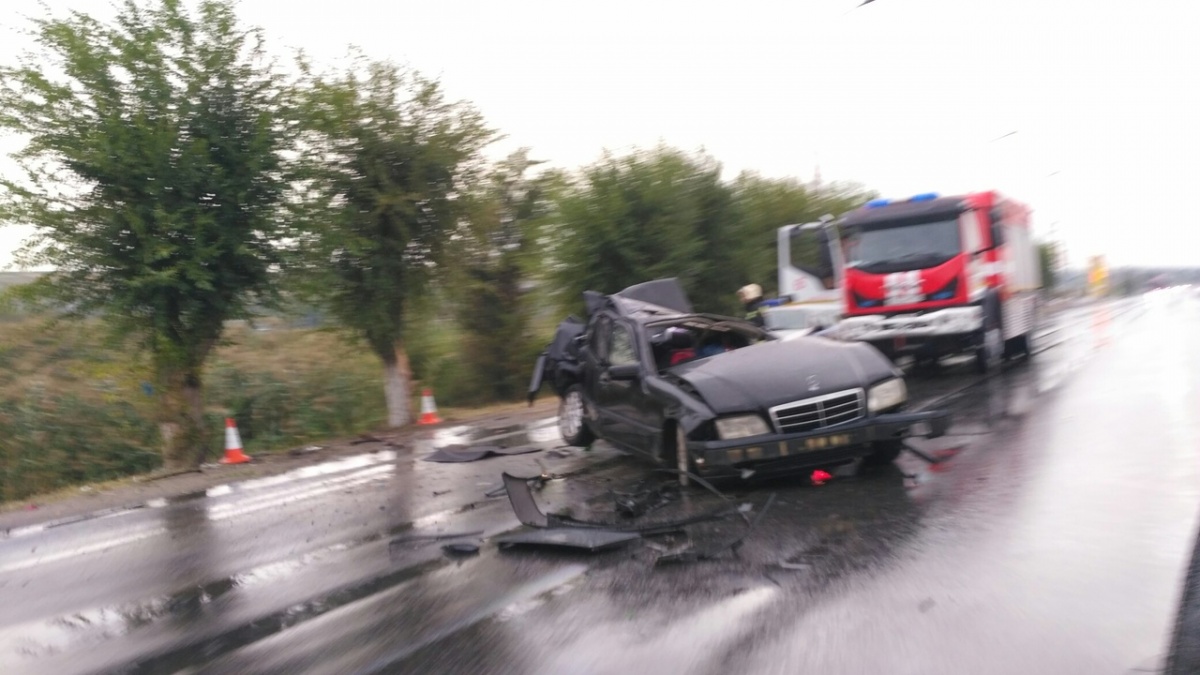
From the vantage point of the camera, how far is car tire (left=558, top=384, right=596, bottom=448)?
452 inches

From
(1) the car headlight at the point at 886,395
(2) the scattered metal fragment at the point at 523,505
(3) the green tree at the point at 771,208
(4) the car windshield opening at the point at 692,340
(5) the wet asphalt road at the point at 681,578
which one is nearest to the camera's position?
(5) the wet asphalt road at the point at 681,578

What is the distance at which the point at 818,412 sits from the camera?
799 centimetres

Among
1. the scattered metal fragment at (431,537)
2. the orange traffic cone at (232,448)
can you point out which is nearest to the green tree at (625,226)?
the orange traffic cone at (232,448)

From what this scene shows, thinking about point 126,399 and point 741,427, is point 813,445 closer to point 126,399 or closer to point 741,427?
point 741,427

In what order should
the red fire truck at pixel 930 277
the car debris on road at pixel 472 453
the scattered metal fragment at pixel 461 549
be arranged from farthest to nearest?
the red fire truck at pixel 930 277
the car debris on road at pixel 472 453
the scattered metal fragment at pixel 461 549

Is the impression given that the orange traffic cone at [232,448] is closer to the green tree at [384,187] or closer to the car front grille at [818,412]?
the green tree at [384,187]

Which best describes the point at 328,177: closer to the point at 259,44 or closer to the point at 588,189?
the point at 259,44

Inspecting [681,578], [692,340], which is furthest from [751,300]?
[681,578]

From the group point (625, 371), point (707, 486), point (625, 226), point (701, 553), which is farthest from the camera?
point (625, 226)

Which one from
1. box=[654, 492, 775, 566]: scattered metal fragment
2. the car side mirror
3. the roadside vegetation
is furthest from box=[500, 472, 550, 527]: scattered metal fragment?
the roadside vegetation

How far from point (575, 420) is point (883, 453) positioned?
413 cm

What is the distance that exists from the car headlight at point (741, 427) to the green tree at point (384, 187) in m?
10.1

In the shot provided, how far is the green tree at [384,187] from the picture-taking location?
16.8 meters

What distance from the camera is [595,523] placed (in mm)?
7523
